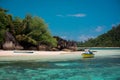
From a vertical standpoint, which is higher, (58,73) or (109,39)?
(109,39)

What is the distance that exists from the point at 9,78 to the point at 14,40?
33.1 meters

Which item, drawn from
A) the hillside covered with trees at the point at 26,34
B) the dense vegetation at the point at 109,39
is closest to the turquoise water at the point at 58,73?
the hillside covered with trees at the point at 26,34

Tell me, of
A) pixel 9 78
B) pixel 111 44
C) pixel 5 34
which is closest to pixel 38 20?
pixel 5 34

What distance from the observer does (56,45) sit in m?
57.9

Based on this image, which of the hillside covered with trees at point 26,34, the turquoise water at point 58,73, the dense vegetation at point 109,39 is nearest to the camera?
the turquoise water at point 58,73

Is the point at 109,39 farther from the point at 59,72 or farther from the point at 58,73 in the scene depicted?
A: the point at 58,73

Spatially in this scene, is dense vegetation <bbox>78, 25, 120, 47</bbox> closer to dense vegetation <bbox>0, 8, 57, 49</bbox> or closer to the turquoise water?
dense vegetation <bbox>0, 8, 57, 49</bbox>

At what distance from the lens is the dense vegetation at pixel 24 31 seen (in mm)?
49344

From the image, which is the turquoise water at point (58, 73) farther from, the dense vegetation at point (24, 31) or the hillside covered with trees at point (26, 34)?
the dense vegetation at point (24, 31)

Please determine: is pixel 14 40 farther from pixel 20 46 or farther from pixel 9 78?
pixel 9 78

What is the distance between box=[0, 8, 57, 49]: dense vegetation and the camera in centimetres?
4934

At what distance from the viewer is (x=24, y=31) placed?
54625mm

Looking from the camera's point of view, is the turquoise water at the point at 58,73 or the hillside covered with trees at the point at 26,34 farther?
the hillside covered with trees at the point at 26,34

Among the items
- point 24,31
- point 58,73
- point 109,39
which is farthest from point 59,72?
point 109,39
